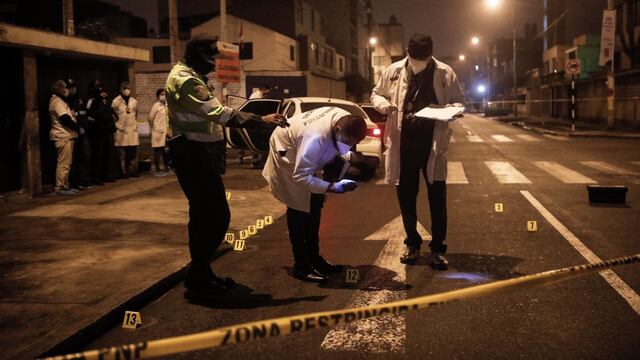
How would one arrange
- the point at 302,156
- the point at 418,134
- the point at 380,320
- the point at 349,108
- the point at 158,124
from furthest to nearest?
the point at 158,124
the point at 349,108
the point at 418,134
the point at 302,156
the point at 380,320

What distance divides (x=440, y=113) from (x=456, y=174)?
8.38 meters

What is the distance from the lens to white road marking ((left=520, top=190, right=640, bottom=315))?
185 inches

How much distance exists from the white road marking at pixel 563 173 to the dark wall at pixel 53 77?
1010cm

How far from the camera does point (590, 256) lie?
20.1 feet

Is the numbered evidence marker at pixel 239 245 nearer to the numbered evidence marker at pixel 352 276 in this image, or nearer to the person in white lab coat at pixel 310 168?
the person in white lab coat at pixel 310 168

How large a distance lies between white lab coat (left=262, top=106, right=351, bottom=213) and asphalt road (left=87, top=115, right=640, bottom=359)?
2.73 ft

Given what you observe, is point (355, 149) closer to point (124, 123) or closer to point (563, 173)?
point (563, 173)

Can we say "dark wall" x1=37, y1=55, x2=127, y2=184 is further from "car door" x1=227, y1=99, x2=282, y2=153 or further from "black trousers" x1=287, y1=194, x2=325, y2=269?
"black trousers" x1=287, y1=194, x2=325, y2=269

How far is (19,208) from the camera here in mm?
9789

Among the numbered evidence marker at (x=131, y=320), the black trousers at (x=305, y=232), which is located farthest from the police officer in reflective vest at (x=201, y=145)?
the numbered evidence marker at (x=131, y=320)

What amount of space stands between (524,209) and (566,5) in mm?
57652

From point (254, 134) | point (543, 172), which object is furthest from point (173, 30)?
point (543, 172)

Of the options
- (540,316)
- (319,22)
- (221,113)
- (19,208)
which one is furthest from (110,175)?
(319,22)

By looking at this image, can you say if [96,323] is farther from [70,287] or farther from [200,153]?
[200,153]
